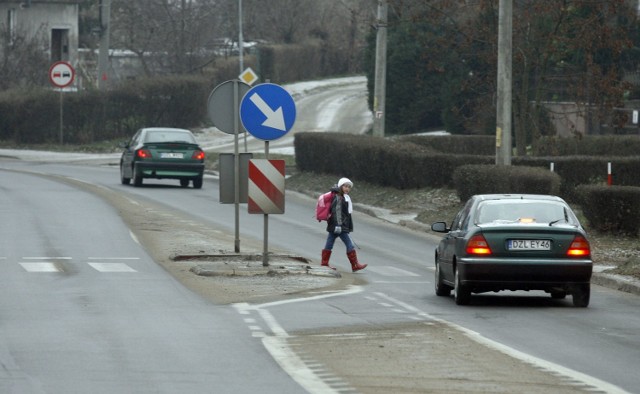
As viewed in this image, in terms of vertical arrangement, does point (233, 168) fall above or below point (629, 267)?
above

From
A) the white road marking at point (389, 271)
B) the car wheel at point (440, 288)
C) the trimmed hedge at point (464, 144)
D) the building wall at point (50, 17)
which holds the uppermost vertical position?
the building wall at point (50, 17)

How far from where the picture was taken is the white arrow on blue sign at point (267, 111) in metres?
20.0

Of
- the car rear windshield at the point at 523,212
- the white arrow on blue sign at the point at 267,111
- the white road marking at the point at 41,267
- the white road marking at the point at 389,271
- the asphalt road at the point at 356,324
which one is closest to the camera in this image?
the asphalt road at the point at 356,324

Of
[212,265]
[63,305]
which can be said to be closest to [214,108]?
[212,265]

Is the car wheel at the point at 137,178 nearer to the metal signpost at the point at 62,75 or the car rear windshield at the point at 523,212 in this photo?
the metal signpost at the point at 62,75

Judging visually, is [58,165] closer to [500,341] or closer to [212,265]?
[212,265]

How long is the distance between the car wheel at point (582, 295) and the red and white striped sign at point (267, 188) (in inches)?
196

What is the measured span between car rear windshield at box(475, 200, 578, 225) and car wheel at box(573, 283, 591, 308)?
73 centimetres

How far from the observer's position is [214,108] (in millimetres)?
20969

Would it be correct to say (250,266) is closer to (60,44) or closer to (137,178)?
(137,178)

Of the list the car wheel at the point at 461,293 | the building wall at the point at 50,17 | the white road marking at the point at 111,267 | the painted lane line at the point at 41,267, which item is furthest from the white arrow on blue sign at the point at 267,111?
the building wall at the point at 50,17

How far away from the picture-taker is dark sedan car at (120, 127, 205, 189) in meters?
40.0

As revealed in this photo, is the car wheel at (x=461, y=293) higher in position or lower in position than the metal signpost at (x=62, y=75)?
lower

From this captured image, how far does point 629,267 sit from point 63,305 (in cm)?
883
